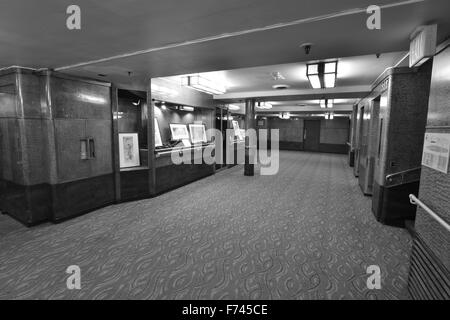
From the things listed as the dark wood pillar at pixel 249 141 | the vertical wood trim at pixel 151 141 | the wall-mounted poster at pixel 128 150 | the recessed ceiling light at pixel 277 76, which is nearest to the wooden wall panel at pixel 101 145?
the wall-mounted poster at pixel 128 150

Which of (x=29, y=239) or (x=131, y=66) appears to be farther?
(x=131, y=66)

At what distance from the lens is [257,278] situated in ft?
8.39

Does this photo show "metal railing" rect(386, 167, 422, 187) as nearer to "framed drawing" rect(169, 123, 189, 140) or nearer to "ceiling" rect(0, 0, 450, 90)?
"ceiling" rect(0, 0, 450, 90)

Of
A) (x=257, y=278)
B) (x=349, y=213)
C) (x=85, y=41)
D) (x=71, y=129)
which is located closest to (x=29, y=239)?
(x=71, y=129)

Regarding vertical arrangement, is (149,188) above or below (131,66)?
below

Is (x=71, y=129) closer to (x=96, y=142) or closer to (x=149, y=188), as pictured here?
(x=96, y=142)

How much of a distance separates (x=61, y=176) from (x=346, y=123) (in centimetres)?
1632

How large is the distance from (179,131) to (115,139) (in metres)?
2.45

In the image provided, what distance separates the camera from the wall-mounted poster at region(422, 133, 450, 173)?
2031 millimetres

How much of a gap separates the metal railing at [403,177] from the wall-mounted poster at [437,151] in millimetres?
1807

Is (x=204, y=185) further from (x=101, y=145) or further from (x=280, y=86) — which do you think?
(x=280, y=86)

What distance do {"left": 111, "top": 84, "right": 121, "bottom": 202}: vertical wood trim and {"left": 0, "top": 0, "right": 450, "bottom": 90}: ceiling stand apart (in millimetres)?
1226

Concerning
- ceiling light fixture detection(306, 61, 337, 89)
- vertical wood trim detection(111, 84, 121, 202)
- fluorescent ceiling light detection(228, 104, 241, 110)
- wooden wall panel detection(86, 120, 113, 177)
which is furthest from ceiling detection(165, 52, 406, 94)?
fluorescent ceiling light detection(228, 104, 241, 110)
